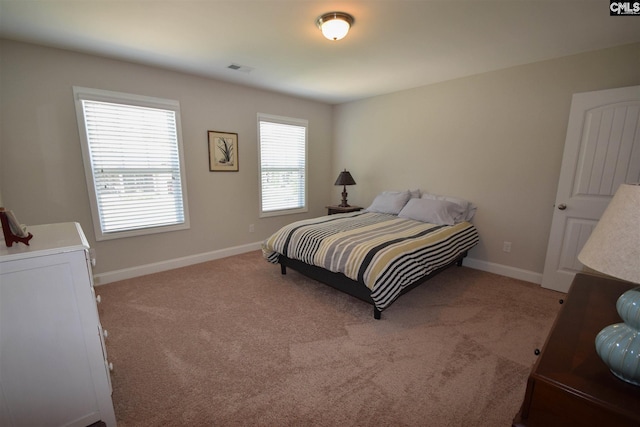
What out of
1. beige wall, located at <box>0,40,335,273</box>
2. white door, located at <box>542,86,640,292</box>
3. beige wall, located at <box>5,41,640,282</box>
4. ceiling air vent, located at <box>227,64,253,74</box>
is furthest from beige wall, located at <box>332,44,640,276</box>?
ceiling air vent, located at <box>227,64,253,74</box>

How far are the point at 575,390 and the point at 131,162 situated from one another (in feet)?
12.4

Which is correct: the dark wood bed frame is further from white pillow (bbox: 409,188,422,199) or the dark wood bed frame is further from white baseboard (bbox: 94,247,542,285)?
white pillow (bbox: 409,188,422,199)

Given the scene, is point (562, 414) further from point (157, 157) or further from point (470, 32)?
point (157, 157)

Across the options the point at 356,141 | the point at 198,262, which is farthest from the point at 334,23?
the point at 198,262

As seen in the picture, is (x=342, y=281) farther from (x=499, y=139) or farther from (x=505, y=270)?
(x=499, y=139)

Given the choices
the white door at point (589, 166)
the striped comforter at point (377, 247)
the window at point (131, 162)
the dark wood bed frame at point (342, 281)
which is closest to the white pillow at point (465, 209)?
the striped comforter at point (377, 247)

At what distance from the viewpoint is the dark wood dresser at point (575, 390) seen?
73 centimetres

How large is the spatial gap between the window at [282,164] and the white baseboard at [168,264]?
64cm

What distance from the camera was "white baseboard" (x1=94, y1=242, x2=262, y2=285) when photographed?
299 cm

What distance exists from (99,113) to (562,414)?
395cm

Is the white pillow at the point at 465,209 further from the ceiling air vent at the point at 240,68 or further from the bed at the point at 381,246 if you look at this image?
the ceiling air vent at the point at 240,68

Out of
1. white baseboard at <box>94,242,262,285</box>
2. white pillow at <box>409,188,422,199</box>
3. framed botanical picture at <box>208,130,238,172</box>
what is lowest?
white baseboard at <box>94,242,262,285</box>

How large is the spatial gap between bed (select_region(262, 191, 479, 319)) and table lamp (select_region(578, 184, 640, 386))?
1.38 metres

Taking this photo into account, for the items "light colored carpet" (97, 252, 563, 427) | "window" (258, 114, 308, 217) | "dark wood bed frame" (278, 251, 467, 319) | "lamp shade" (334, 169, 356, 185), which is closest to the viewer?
"light colored carpet" (97, 252, 563, 427)
